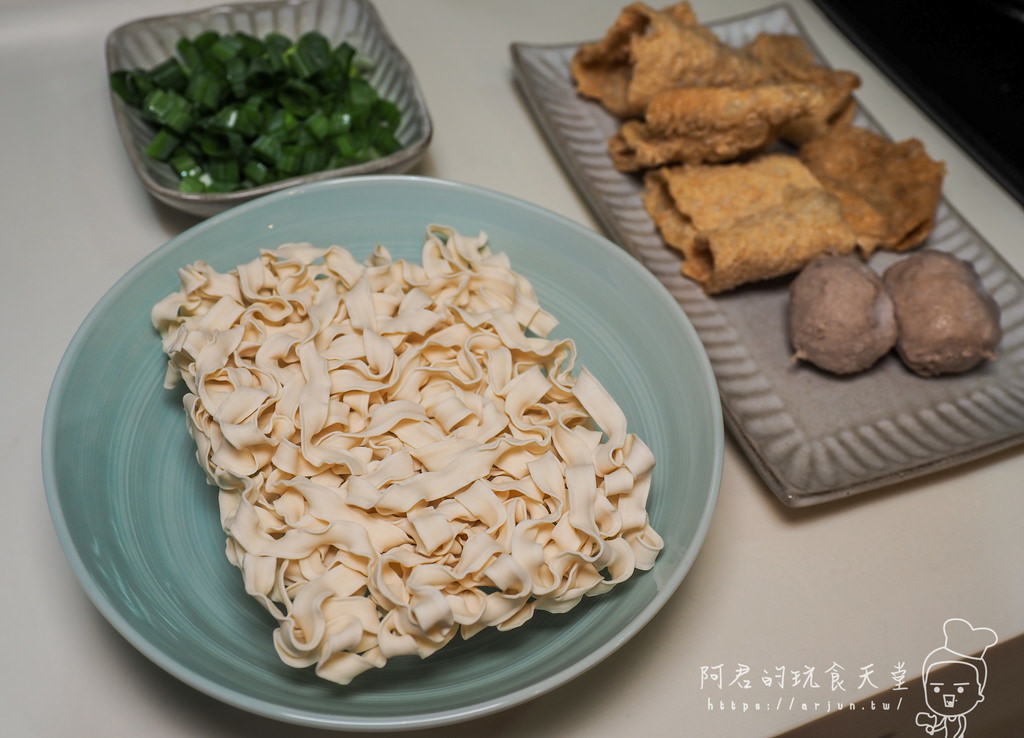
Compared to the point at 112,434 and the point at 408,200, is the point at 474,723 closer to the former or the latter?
the point at 112,434

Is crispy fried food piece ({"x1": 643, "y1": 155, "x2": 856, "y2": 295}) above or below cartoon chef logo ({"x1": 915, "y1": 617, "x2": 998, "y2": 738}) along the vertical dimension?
above

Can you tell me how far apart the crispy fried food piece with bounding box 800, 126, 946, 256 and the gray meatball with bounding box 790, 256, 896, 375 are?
18 centimetres

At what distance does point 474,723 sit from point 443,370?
1.50 ft

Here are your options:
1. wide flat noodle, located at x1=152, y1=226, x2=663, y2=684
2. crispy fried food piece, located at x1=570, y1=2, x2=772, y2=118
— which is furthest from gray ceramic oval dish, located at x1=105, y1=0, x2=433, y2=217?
crispy fried food piece, located at x1=570, y1=2, x2=772, y2=118

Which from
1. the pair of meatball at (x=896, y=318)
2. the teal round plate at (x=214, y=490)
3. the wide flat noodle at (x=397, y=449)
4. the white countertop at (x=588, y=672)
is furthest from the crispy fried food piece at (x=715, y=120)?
the wide flat noodle at (x=397, y=449)

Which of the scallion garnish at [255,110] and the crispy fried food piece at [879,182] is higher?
the scallion garnish at [255,110]

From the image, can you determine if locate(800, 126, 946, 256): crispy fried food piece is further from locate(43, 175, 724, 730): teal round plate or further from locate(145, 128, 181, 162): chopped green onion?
locate(145, 128, 181, 162): chopped green onion

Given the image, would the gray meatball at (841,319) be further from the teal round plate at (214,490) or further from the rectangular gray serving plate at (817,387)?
the teal round plate at (214,490)

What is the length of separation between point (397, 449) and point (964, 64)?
163cm

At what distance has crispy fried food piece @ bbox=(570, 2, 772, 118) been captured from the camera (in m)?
1.61

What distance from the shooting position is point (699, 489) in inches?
40.6

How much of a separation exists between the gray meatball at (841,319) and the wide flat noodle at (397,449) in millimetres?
478

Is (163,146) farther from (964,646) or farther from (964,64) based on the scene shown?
(964,64)

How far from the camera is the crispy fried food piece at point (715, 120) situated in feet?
5.02
